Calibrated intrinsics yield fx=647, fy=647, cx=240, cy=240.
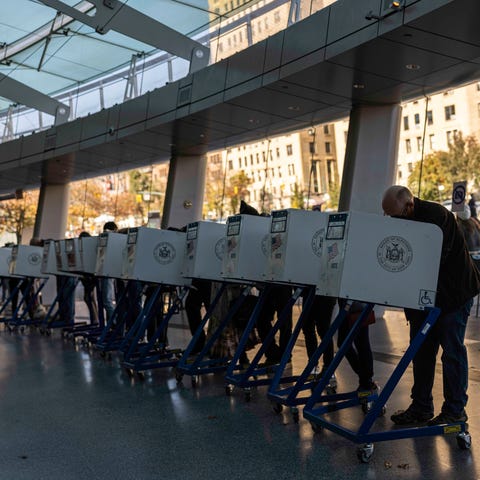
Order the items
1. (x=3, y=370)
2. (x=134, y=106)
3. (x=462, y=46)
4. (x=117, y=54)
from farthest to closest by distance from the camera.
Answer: (x=117, y=54) < (x=134, y=106) < (x=462, y=46) < (x=3, y=370)

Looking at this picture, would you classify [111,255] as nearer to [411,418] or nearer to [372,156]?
[411,418]

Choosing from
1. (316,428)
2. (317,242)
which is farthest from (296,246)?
(316,428)

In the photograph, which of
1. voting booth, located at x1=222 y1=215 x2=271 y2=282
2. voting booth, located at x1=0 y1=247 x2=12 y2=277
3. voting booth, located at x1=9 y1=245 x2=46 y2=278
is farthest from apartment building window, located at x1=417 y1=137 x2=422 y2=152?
voting booth, located at x1=0 y1=247 x2=12 y2=277

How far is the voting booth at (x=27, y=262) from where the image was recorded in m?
11.7

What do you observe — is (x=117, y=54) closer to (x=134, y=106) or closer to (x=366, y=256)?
(x=134, y=106)

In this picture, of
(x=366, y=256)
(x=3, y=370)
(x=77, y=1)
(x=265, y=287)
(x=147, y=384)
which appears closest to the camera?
(x=366, y=256)

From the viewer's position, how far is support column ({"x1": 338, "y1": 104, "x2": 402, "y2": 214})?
35.8ft

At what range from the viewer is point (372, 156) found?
1100cm

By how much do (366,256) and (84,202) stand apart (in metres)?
17.8

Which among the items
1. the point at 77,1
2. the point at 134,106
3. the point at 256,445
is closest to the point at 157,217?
the point at 134,106

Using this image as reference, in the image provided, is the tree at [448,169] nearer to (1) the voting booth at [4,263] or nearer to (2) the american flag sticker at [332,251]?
(2) the american flag sticker at [332,251]

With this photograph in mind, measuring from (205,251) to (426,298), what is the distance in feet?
8.92

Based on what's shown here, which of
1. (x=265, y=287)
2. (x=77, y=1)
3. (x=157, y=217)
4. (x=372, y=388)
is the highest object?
(x=77, y=1)

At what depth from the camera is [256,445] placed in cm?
389
